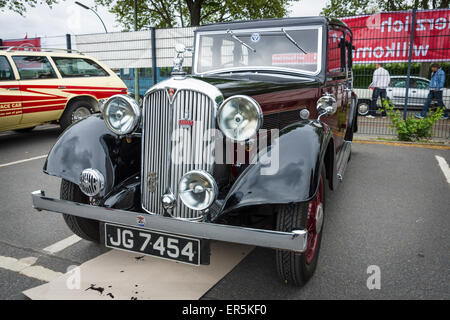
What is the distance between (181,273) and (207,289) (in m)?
0.26

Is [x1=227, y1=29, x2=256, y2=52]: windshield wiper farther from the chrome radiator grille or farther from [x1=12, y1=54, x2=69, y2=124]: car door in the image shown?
[x1=12, y1=54, x2=69, y2=124]: car door

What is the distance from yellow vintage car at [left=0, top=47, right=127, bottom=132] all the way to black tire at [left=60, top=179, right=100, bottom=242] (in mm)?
4335

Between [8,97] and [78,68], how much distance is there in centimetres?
162

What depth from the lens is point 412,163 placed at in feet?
18.0

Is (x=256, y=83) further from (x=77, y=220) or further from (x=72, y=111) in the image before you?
(x=72, y=111)

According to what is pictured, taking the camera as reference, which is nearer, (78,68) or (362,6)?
(78,68)

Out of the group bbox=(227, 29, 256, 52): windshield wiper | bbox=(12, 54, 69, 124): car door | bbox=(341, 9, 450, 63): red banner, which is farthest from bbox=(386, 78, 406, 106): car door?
bbox=(12, 54, 69, 124): car door

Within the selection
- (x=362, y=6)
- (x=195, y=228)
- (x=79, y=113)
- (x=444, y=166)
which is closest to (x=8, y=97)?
(x=79, y=113)

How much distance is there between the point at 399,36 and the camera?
7.44 meters

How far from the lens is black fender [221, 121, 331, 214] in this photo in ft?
6.52

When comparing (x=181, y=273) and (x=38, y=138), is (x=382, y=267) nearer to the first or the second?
(x=181, y=273)

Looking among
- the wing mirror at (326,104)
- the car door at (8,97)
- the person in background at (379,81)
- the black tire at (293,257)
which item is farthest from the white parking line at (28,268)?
the person in background at (379,81)

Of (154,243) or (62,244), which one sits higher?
(154,243)
